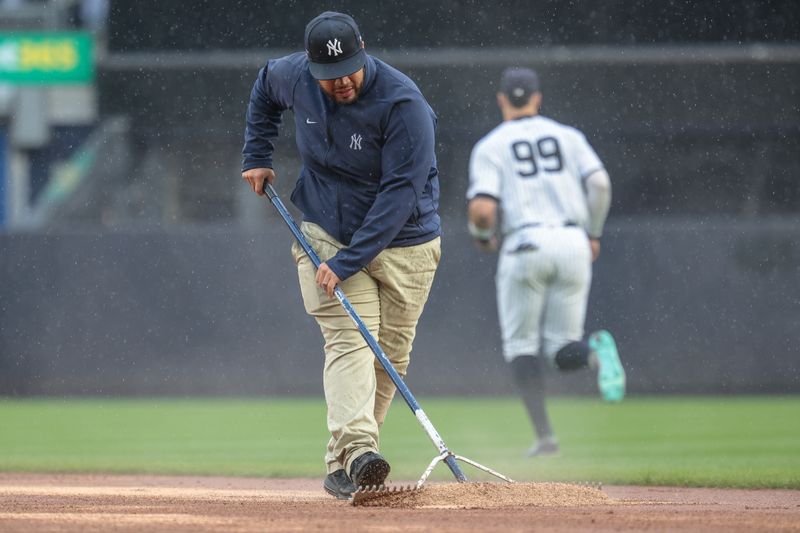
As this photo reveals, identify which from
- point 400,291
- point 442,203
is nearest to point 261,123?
point 400,291

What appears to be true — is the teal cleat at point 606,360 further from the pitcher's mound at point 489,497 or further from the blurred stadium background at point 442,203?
the blurred stadium background at point 442,203

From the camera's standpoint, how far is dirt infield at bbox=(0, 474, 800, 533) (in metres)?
3.73

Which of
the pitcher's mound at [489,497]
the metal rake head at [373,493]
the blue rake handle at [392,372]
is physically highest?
the blue rake handle at [392,372]

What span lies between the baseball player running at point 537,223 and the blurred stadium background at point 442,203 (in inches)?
124

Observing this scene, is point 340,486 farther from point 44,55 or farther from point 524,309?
point 44,55

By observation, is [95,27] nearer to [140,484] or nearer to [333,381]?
[140,484]

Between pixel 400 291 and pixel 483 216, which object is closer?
pixel 400 291

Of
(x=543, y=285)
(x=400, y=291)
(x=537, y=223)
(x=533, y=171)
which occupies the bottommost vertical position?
(x=543, y=285)

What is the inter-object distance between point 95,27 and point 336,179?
38.5 feet

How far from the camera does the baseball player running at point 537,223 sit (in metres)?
7.06

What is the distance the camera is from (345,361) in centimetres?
469

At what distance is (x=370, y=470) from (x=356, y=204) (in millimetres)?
946

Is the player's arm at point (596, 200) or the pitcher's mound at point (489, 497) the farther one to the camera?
the player's arm at point (596, 200)

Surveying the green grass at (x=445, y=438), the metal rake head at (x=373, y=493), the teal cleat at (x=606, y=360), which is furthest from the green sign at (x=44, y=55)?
the metal rake head at (x=373, y=493)
